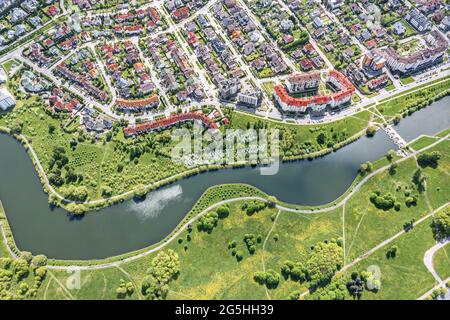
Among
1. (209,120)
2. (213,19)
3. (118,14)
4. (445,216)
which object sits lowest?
(445,216)

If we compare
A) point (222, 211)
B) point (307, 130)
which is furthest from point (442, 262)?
point (222, 211)

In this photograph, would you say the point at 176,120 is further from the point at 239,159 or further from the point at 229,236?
the point at 229,236

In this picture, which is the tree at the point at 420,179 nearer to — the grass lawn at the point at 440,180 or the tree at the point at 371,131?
the grass lawn at the point at 440,180

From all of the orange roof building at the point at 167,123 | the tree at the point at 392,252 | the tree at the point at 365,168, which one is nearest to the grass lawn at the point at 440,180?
the tree at the point at 365,168

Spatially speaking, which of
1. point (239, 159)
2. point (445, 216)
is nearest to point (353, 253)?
point (445, 216)

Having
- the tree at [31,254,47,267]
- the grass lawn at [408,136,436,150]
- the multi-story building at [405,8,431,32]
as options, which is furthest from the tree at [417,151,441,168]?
the tree at [31,254,47,267]

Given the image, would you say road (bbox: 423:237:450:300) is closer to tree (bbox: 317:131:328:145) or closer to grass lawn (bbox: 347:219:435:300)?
grass lawn (bbox: 347:219:435:300)

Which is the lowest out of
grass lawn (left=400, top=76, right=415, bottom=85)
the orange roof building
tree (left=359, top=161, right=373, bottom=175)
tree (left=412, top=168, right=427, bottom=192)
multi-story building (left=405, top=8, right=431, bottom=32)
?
tree (left=412, top=168, right=427, bottom=192)
